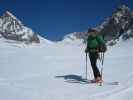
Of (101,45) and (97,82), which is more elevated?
(101,45)

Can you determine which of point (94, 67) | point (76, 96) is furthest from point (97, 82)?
point (76, 96)

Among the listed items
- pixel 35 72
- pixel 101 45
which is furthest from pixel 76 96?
pixel 35 72

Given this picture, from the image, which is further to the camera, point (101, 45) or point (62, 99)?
point (101, 45)

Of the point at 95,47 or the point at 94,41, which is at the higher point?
the point at 94,41

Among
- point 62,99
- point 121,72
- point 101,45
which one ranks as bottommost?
point 62,99

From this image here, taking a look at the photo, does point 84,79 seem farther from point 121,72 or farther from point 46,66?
point 46,66

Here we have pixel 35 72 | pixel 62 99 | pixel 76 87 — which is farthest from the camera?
pixel 35 72

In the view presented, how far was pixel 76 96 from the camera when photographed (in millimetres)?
9344

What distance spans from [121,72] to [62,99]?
638 centimetres

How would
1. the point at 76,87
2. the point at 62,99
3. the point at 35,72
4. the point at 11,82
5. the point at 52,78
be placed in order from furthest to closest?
the point at 35,72, the point at 52,78, the point at 11,82, the point at 76,87, the point at 62,99

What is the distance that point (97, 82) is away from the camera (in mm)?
11844

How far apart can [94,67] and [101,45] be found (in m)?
0.85

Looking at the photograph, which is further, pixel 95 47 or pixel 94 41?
pixel 94 41

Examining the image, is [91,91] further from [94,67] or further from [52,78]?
[52,78]
